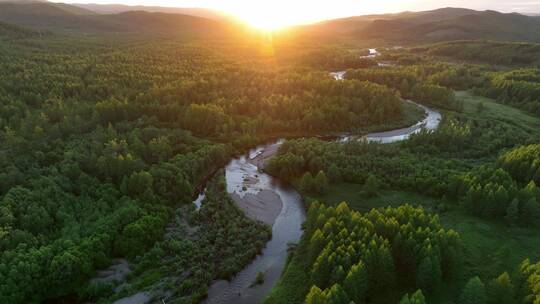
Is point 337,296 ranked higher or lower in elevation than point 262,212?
higher

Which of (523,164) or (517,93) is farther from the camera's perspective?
(517,93)

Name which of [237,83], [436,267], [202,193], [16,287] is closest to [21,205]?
[16,287]

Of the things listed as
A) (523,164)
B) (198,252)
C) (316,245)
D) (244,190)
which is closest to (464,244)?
(316,245)

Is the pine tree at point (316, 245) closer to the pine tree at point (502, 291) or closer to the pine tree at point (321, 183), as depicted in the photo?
the pine tree at point (502, 291)

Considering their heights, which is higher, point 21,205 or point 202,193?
point 21,205

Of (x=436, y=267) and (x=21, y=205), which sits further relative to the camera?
(x=21, y=205)

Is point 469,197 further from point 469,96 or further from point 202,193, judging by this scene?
point 469,96

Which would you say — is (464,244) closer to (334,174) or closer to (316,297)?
(334,174)
